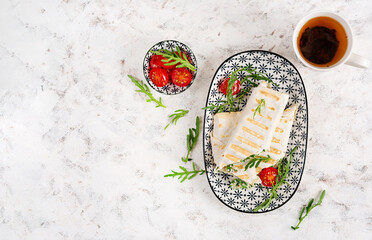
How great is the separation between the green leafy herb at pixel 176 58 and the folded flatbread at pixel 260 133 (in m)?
0.26

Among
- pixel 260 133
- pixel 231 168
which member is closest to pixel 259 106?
pixel 260 133

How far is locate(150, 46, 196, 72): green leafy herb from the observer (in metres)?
1.16

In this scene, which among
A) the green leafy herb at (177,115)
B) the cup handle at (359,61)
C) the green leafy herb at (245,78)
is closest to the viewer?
the cup handle at (359,61)

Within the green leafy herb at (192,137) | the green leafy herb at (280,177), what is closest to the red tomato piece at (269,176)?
the green leafy herb at (280,177)

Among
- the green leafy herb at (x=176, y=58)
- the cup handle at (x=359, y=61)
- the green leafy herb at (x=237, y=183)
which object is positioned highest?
the cup handle at (x=359, y=61)

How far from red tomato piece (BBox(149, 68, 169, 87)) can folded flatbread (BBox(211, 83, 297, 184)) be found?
1.00ft

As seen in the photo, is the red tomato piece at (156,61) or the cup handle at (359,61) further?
the red tomato piece at (156,61)

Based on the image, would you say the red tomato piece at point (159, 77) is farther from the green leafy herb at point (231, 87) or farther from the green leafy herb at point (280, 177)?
the green leafy herb at point (280, 177)

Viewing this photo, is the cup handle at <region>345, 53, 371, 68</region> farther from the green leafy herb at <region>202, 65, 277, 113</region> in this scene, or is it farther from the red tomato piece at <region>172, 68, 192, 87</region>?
the red tomato piece at <region>172, 68, 192, 87</region>

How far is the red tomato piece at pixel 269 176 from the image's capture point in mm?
1189

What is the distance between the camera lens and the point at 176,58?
1158mm

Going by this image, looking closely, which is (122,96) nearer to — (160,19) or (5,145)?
(160,19)

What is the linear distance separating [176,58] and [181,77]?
8 cm

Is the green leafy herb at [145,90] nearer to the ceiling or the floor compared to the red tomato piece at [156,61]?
nearer to the floor
